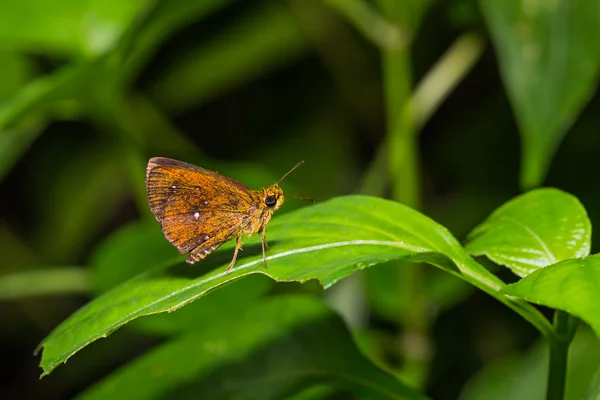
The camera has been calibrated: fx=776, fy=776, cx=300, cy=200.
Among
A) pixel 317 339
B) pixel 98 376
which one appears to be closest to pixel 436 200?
pixel 98 376

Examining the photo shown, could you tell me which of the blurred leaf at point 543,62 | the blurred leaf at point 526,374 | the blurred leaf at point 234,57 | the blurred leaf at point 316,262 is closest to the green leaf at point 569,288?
the blurred leaf at point 316,262

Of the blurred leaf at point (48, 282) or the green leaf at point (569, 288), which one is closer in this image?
the green leaf at point (569, 288)

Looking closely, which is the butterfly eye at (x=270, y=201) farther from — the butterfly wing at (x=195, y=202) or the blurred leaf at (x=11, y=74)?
the blurred leaf at (x=11, y=74)

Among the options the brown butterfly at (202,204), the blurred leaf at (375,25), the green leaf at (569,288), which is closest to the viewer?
A: the green leaf at (569,288)

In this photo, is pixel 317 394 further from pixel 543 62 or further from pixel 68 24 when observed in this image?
pixel 68 24

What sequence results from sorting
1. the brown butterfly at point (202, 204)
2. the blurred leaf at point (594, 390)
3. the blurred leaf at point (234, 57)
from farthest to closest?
the blurred leaf at point (234, 57) → the brown butterfly at point (202, 204) → the blurred leaf at point (594, 390)

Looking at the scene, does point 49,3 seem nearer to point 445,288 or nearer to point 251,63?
point 251,63
